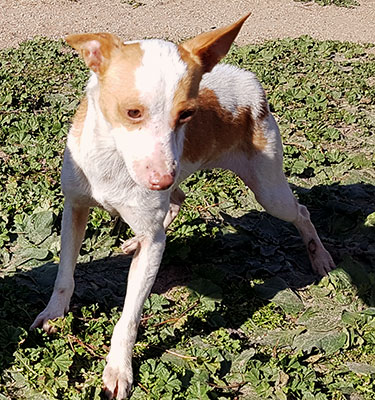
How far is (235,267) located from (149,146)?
2.09m

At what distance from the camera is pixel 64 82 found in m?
7.88

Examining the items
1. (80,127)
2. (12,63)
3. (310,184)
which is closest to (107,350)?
(80,127)

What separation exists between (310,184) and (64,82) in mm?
3147

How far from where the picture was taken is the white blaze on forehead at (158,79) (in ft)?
10.00

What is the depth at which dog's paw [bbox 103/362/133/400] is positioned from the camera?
142 inches

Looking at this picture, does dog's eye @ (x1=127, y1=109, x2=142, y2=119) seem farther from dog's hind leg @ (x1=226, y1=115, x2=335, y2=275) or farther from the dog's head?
dog's hind leg @ (x1=226, y1=115, x2=335, y2=275)

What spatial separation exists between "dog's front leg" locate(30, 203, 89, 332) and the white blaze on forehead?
1.13 meters

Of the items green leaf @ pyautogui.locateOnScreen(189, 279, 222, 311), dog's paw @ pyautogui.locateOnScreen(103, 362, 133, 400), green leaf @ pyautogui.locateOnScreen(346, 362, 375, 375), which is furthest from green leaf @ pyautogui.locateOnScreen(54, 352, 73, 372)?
green leaf @ pyautogui.locateOnScreen(346, 362, 375, 375)

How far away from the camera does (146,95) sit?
3045 mm

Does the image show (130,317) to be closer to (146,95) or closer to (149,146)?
(149,146)

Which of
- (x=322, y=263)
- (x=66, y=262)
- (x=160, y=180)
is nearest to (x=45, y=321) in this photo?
(x=66, y=262)

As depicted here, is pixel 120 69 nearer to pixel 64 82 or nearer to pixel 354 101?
pixel 64 82

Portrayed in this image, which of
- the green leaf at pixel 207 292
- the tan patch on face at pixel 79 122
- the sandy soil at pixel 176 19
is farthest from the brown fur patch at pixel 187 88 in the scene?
the sandy soil at pixel 176 19

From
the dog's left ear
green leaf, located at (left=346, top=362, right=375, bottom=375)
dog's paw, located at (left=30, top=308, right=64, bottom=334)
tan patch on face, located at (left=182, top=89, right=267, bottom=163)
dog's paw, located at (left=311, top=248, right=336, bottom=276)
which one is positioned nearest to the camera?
the dog's left ear
